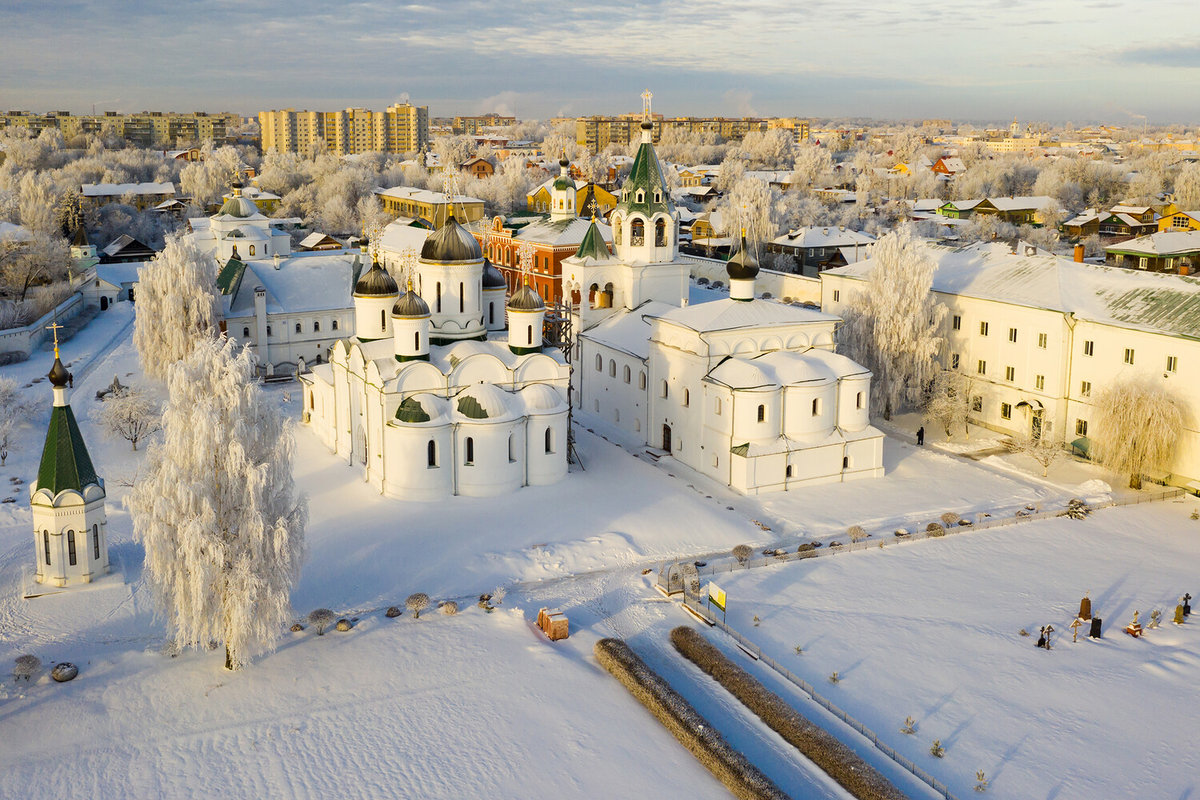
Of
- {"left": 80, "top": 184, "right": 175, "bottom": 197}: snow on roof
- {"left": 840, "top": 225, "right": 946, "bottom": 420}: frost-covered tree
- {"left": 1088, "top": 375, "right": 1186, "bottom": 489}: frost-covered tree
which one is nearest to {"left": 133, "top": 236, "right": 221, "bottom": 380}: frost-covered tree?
{"left": 840, "top": 225, "right": 946, "bottom": 420}: frost-covered tree

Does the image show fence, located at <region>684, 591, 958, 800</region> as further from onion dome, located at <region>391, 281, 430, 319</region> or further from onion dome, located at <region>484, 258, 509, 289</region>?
onion dome, located at <region>484, 258, 509, 289</region>

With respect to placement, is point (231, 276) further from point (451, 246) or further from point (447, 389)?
point (447, 389)

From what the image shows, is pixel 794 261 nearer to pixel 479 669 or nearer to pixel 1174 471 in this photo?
pixel 1174 471

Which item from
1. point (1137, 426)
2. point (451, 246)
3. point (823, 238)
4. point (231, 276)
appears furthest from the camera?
point (823, 238)

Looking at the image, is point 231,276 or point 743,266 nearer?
point 743,266

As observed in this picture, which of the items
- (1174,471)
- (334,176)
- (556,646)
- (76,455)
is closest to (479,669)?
(556,646)

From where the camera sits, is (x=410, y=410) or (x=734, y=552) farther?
(x=410, y=410)

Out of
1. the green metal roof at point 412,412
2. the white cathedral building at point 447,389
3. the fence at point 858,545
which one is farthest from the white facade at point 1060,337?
the green metal roof at point 412,412

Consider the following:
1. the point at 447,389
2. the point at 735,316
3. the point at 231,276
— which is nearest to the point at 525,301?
the point at 447,389
